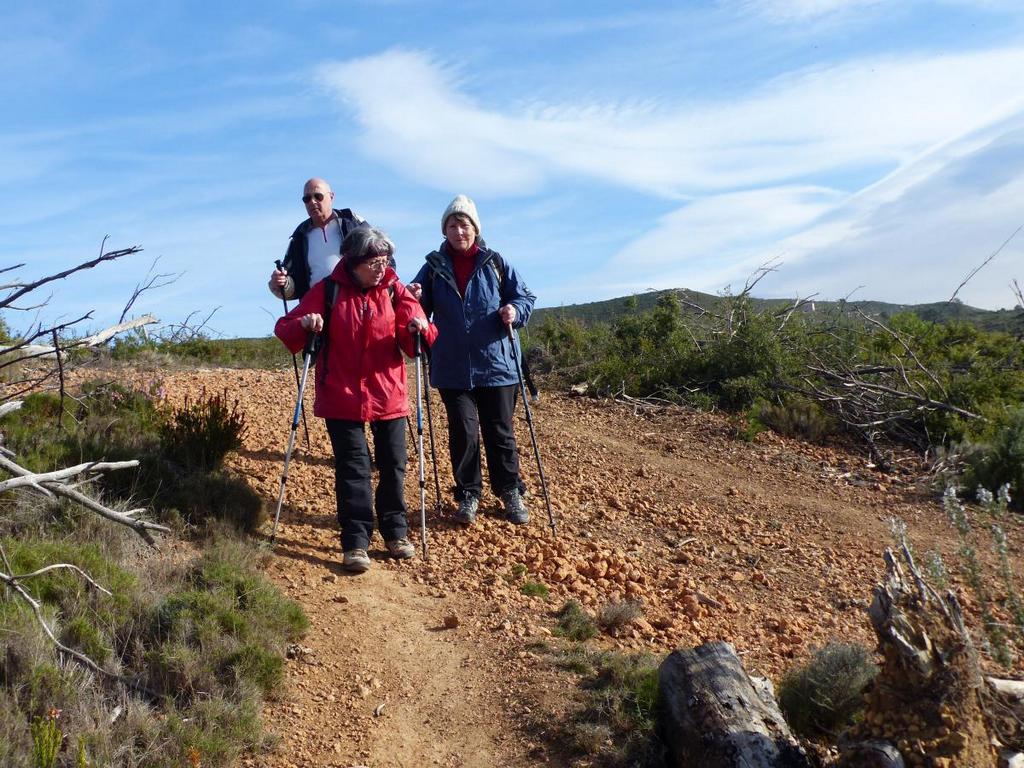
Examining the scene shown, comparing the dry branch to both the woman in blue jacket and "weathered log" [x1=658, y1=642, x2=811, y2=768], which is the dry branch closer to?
the woman in blue jacket

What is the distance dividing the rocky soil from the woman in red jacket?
336 mm

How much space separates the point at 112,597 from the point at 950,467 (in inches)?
293

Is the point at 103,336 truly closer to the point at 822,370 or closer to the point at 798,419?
the point at 798,419

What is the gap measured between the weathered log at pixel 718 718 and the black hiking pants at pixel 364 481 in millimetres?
2283

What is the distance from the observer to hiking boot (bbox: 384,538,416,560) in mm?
5738

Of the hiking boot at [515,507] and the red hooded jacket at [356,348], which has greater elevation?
the red hooded jacket at [356,348]

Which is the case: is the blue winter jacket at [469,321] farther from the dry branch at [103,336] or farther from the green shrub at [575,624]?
the dry branch at [103,336]

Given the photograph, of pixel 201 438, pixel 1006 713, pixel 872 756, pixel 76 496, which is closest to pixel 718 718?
pixel 872 756

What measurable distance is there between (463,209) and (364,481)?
6.56 ft

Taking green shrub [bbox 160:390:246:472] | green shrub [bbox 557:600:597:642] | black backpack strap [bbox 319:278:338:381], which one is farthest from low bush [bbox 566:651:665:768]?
green shrub [bbox 160:390:246:472]

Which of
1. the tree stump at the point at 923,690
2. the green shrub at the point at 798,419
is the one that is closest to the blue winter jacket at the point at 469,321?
the tree stump at the point at 923,690

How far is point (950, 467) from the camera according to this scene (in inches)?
337

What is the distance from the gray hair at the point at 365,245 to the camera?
5.53 meters

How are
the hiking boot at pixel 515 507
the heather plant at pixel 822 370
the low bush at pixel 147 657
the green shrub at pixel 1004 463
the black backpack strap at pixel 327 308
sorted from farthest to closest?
the heather plant at pixel 822 370 < the green shrub at pixel 1004 463 < the hiking boot at pixel 515 507 < the black backpack strap at pixel 327 308 < the low bush at pixel 147 657
